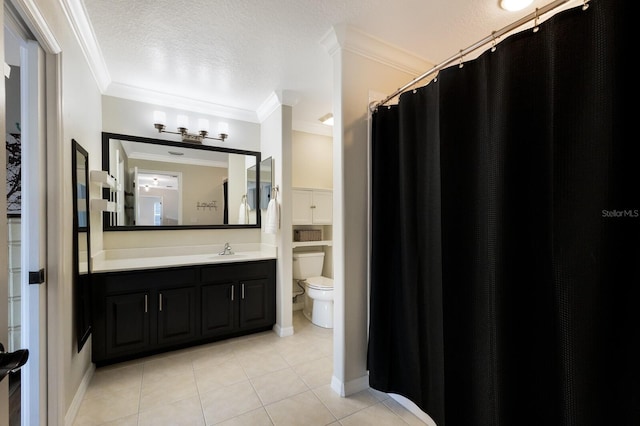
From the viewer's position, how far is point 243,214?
125 inches

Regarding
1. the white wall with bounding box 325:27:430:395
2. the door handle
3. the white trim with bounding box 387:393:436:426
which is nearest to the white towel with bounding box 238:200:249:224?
the white wall with bounding box 325:27:430:395

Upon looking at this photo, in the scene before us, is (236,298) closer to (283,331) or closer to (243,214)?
(283,331)

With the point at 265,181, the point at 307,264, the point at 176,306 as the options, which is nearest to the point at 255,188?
the point at 265,181

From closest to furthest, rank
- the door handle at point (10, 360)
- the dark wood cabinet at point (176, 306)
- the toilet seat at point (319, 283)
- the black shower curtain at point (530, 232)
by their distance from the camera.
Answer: the door handle at point (10, 360), the black shower curtain at point (530, 232), the dark wood cabinet at point (176, 306), the toilet seat at point (319, 283)

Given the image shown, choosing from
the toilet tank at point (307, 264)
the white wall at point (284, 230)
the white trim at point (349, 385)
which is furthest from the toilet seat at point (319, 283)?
the white trim at point (349, 385)

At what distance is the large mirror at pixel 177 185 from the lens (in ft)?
8.50

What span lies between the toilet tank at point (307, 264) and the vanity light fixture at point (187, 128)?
5.59ft

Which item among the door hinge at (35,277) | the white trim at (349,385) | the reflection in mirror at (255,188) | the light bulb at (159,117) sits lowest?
the white trim at (349,385)

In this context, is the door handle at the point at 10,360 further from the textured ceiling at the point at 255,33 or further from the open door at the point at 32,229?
the textured ceiling at the point at 255,33

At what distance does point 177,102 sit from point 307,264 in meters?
2.35

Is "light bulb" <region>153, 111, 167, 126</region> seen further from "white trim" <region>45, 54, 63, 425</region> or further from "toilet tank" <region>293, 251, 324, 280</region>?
"toilet tank" <region>293, 251, 324, 280</region>

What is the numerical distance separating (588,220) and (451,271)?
0.55 metres

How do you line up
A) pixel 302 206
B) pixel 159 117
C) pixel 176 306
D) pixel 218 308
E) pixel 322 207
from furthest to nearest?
pixel 322 207, pixel 302 206, pixel 159 117, pixel 218 308, pixel 176 306

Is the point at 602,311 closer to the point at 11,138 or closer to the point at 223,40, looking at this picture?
the point at 223,40
